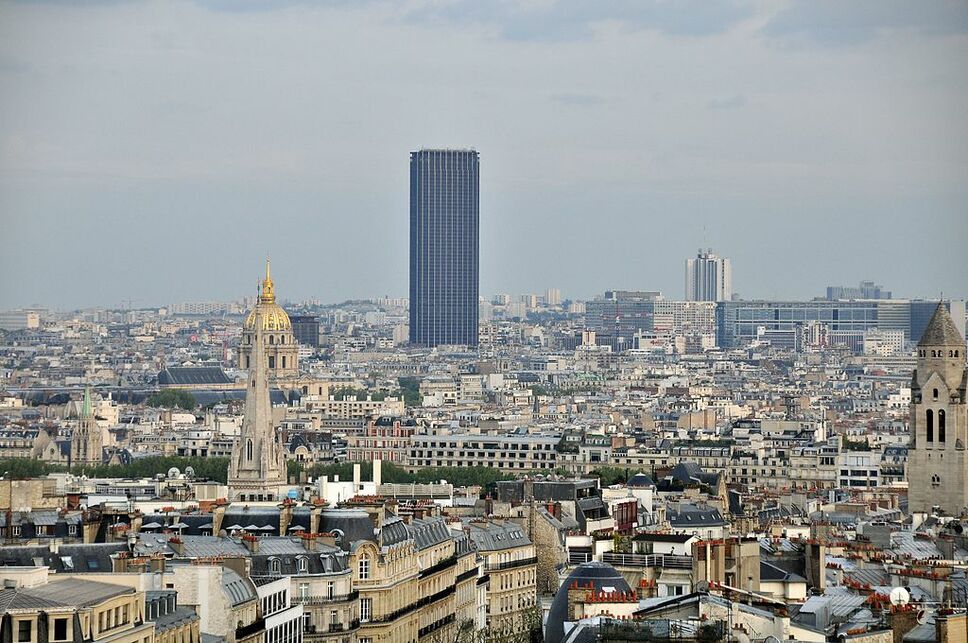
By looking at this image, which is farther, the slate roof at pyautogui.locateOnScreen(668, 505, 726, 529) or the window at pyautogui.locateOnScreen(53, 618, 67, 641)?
the slate roof at pyautogui.locateOnScreen(668, 505, 726, 529)

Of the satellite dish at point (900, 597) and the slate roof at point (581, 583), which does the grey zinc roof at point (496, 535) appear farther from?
the satellite dish at point (900, 597)

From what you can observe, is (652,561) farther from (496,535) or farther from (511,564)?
(496,535)

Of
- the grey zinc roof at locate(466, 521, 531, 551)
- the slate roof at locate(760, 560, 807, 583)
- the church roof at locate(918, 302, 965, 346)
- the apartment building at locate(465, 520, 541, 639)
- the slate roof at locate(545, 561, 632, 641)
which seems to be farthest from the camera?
the church roof at locate(918, 302, 965, 346)

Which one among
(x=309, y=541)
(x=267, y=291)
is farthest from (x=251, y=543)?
(x=267, y=291)

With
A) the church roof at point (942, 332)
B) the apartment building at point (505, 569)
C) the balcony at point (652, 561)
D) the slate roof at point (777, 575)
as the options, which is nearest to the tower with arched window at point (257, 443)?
the church roof at point (942, 332)

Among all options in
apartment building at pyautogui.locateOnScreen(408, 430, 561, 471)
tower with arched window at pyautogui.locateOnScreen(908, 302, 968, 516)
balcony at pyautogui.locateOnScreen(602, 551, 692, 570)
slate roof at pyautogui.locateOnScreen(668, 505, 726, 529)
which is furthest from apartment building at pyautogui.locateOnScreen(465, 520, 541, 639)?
apartment building at pyautogui.locateOnScreen(408, 430, 561, 471)

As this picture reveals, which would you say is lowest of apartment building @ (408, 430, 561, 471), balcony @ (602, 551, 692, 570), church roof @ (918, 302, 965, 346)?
balcony @ (602, 551, 692, 570)

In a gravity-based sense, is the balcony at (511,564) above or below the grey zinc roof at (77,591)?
below

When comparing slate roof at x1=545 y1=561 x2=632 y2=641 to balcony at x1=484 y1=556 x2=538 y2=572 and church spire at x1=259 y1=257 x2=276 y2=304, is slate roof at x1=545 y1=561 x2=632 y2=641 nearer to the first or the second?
balcony at x1=484 y1=556 x2=538 y2=572

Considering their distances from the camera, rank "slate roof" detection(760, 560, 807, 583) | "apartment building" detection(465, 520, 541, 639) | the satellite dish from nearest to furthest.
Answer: the satellite dish < "slate roof" detection(760, 560, 807, 583) < "apartment building" detection(465, 520, 541, 639)
